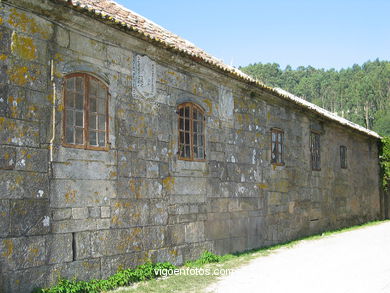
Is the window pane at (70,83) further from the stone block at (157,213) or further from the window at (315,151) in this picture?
the window at (315,151)

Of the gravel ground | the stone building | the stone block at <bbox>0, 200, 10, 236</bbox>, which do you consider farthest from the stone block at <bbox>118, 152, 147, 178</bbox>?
the gravel ground

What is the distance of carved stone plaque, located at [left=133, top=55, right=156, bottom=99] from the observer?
7172 mm

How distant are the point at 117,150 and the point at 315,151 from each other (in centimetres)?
856

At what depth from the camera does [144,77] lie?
288 inches

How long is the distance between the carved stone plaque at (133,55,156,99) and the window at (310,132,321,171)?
7345 mm

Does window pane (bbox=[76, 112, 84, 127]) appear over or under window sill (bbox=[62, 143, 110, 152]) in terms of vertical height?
over

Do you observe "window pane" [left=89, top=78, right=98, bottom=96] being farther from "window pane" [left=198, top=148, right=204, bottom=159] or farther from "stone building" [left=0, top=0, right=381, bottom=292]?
"window pane" [left=198, top=148, right=204, bottom=159]

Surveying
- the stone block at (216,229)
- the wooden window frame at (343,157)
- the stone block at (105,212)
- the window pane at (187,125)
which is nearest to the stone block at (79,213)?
the stone block at (105,212)

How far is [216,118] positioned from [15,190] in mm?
4756

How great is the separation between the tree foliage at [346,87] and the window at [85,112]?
50404mm

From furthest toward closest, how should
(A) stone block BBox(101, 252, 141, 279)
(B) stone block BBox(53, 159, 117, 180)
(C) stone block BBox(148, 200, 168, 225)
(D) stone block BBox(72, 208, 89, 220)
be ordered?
1. (C) stone block BBox(148, 200, 168, 225)
2. (A) stone block BBox(101, 252, 141, 279)
3. (D) stone block BBox(72, 208, 89, 220)
4. (B) stone block BBox(53, 159, 117, 180)

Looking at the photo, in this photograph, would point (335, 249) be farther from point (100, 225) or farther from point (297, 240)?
point (100, 225)

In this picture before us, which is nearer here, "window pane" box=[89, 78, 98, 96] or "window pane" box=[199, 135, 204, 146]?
"window pane" box=[89, 78, 98, 96]

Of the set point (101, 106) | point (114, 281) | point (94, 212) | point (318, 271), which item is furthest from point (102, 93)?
point (318, 271)
